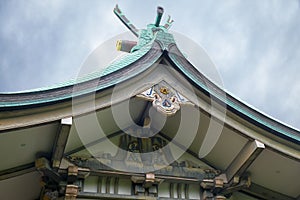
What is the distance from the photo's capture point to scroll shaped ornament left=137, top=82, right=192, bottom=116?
17.4ft

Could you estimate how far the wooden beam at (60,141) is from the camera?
15.9 ft

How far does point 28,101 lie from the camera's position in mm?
4684

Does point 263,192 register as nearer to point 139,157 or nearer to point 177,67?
point 139,157

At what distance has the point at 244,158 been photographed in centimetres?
559

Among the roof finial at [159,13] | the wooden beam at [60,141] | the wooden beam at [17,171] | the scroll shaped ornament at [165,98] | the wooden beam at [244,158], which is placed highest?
the roof finial at [159,13]

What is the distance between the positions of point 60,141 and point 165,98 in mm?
1470

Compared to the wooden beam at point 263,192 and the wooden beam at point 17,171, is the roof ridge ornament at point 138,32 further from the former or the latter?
the wooden beam at point 263,192

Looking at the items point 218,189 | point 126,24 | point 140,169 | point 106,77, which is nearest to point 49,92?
point 106,77

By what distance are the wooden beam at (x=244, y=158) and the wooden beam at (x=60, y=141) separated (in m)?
2.41

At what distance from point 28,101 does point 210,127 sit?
8.12 feet

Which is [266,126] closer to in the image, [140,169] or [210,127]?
[210,127]

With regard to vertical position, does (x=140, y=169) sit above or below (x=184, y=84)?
below

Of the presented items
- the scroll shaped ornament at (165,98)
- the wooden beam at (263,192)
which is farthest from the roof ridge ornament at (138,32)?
the wooden beam at (263,192)

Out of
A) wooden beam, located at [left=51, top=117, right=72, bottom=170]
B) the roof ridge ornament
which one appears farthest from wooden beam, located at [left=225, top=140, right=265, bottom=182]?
wooden beam, located at [left=51, top=117, right=72, bottom=170]
